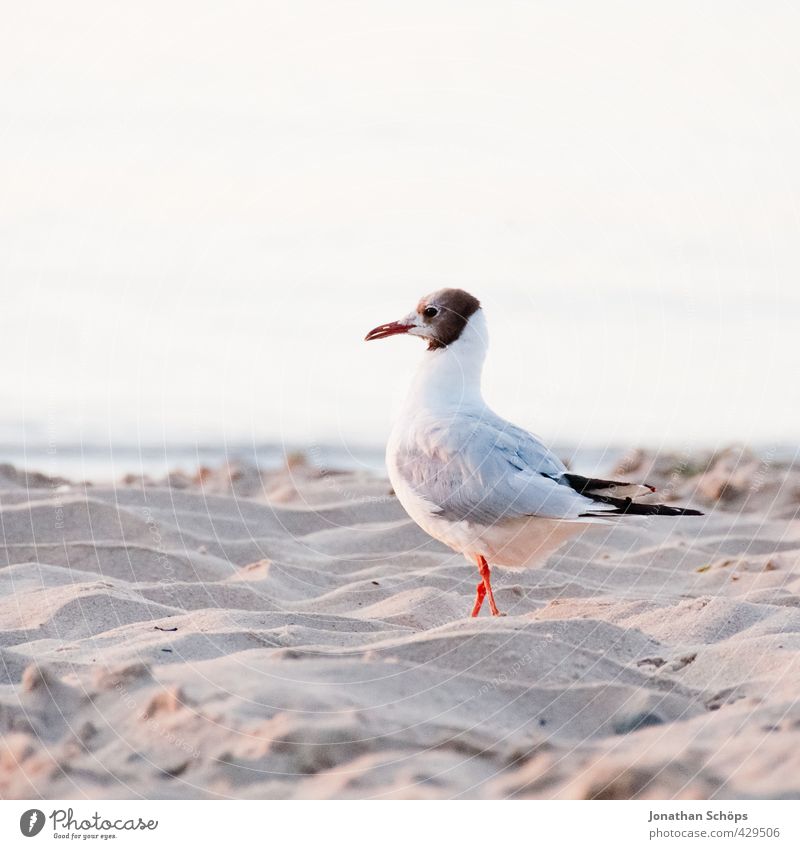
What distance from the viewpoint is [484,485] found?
5020 millimetres

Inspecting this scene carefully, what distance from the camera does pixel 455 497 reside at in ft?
16.6

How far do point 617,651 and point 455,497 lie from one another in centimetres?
104

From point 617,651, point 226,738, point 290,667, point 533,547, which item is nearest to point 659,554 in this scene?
point 533,547

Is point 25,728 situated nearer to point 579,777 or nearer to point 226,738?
point 226,738

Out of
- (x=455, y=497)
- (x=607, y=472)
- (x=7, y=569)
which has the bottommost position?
(x=607, y=472)

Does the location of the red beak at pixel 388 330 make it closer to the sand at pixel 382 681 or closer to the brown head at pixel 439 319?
the brown head at pixel 439 319

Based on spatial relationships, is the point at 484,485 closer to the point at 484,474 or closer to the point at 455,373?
the point at 484,474

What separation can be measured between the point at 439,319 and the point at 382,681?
216 centimetres

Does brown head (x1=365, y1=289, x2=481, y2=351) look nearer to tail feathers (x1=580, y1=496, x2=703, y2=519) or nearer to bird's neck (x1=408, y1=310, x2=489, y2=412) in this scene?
bird's neck (x1=408, y1=310, x2=489, y2=412)
